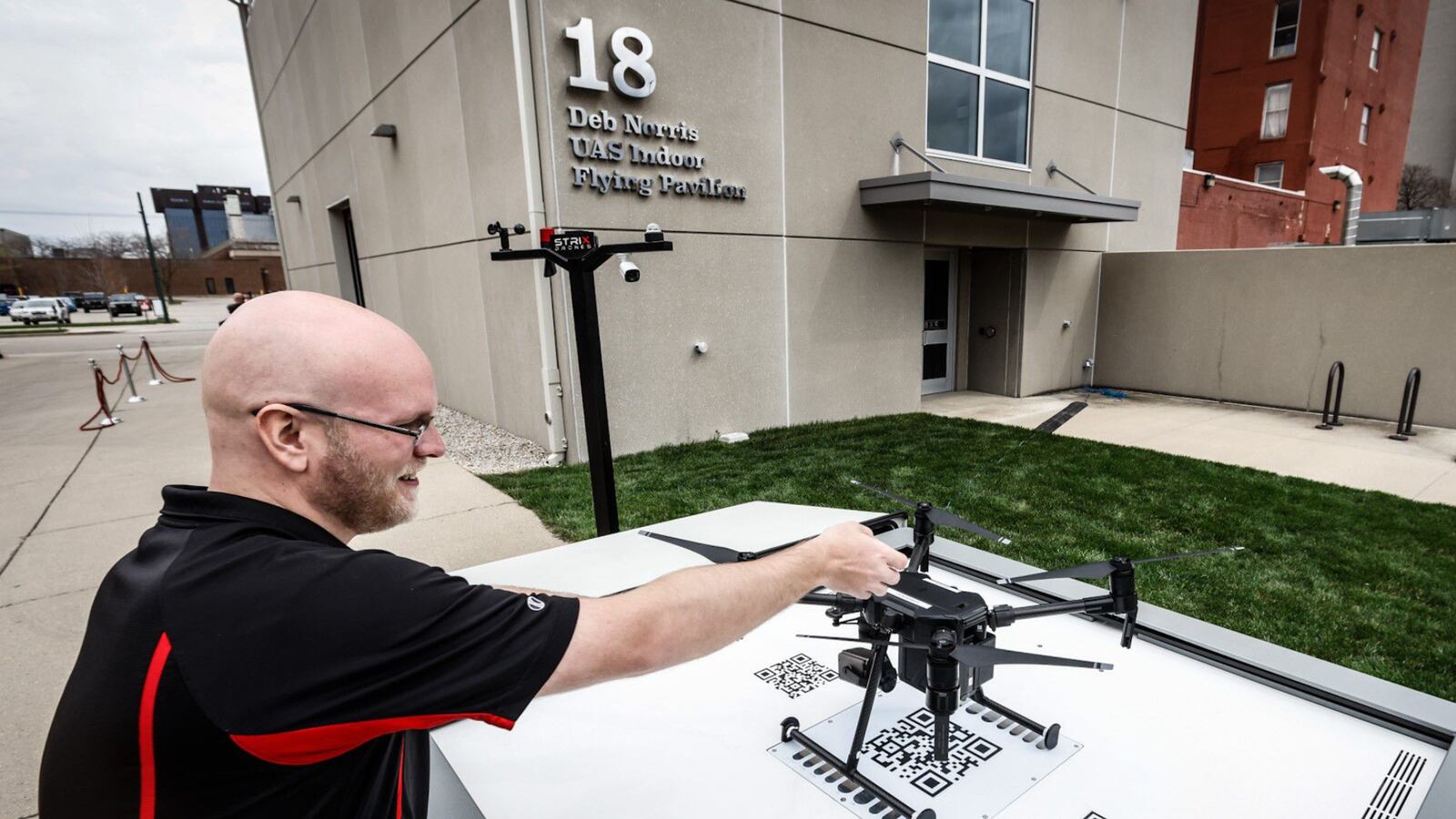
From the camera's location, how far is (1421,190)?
89.5 ft

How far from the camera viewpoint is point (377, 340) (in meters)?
1.05

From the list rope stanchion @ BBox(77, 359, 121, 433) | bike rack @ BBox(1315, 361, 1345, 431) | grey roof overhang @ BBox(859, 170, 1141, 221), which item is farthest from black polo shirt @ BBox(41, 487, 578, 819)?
rope stanchion @ BBox(77, 359, 121, 433)

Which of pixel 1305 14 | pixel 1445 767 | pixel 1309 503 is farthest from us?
pixel 1305 14

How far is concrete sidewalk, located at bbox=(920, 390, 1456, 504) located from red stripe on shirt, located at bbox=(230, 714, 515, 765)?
711 cm

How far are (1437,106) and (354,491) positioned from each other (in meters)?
43.4

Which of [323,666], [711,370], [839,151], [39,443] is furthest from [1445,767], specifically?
[39,443]

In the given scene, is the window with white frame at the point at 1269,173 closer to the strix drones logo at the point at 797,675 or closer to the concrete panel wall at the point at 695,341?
the concrete panel wall at the point at 695,341

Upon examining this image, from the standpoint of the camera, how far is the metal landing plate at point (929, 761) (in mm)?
1295

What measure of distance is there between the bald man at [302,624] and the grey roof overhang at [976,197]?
6782 mm

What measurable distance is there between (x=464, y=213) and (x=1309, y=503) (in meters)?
7.93

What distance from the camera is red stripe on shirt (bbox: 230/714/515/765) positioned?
0.83 metres

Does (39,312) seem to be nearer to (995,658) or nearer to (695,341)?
(695,341)

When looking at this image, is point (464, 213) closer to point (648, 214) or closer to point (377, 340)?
point (648, 214)

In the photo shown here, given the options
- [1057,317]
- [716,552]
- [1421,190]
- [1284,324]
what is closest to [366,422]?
[716,552]
